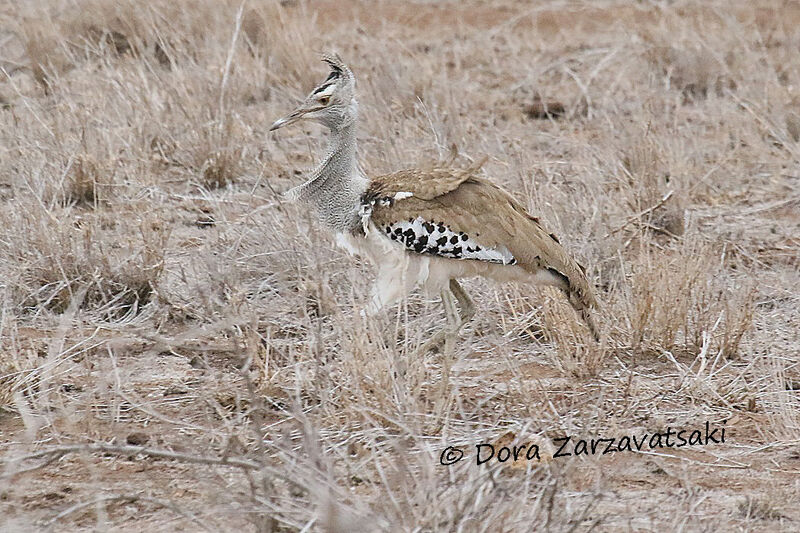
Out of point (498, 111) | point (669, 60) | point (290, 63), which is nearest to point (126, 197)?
point (290, 63)

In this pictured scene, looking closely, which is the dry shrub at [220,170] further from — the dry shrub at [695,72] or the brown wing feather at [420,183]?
the dry shrub at [695,72]

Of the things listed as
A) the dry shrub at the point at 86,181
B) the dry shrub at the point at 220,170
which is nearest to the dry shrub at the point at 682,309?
the dry shrub at the point at 220,170

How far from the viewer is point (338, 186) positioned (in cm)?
421

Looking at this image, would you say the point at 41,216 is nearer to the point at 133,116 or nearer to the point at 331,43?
the point at 133,116

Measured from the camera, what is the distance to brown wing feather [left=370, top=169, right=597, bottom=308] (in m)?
4.09

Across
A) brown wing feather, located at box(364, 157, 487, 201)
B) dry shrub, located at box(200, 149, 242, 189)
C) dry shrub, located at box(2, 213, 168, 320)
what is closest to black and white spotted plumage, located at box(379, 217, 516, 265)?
brown wing feather, located at box(364, 157, 487, 201)

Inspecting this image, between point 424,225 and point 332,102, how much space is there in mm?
522

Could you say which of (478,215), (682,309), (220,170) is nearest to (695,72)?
(220,170)

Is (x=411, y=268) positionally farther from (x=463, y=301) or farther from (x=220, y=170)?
(x=220, y=170)

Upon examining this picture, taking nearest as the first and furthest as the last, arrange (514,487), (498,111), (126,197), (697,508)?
(514,487) < (697,508) < (126,197) < (498,111)

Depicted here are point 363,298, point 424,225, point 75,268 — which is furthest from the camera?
point 75,268

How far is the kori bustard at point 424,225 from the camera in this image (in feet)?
13.4

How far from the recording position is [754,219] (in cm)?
606

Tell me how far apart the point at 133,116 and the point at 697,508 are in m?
3.93
